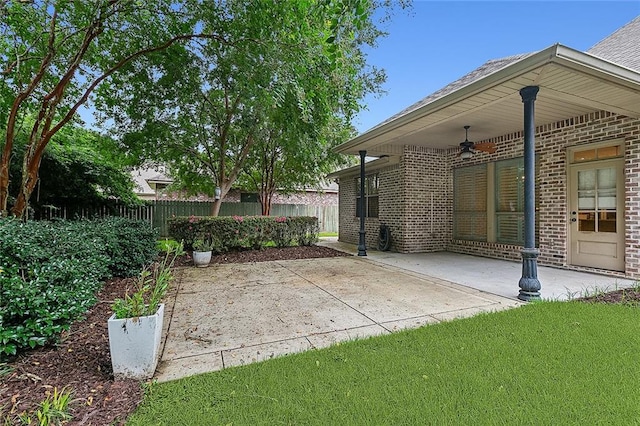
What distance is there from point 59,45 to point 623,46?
33.4ft

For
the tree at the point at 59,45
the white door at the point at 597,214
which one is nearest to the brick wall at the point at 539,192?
the white door at the point at 597,214

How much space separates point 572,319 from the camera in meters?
3.21

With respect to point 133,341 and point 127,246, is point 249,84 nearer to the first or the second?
point 127,246

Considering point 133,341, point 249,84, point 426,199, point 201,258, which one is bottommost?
point 201,258

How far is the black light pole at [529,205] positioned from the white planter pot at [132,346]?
13.9ft

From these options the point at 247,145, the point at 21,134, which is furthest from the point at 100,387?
the point at 247,145

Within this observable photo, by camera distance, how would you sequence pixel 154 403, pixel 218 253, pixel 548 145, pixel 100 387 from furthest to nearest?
pixel 218 253
pixel 548 145
pixel 100 387
pixel 154 403

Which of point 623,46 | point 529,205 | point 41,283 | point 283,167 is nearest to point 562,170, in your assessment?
point 529,205

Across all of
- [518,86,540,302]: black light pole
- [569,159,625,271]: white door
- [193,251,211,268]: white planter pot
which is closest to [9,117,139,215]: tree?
[193,251,211,268]: white planter pot

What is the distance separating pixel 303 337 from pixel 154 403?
1332 mm

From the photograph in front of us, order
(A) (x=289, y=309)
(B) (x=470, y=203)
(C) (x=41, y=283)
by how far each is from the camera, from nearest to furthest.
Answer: (C) (x=41, y=283) → (A) (x=289, y=309) → (B) (x=470, y=203)

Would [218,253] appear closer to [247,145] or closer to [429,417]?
[247,145]

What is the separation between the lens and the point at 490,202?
7422 millimetres

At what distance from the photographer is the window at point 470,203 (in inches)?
300
